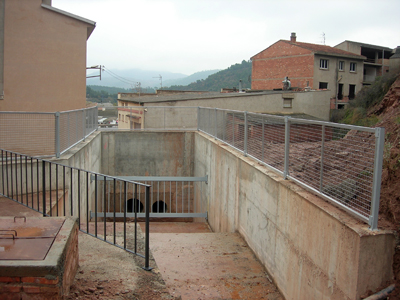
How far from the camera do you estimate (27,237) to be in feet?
14.6

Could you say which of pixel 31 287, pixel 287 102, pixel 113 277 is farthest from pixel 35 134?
pixel 287 102

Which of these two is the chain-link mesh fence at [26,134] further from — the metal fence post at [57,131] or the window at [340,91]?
the window at [340,91]

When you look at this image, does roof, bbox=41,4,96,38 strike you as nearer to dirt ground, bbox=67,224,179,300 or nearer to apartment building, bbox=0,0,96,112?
apartment building, bbox=0,0,96,112

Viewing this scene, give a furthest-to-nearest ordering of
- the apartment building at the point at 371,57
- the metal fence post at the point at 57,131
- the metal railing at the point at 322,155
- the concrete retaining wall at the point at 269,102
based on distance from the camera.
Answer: the apartment building at the point at 371,57, the concrete retaining wall at the point at 269,102, the metal fence post at the point at 57,131, the metal railing at the point at 322,155

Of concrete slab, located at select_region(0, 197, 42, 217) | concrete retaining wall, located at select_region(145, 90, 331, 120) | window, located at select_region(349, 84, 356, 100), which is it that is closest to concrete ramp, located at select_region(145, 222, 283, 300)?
concrete slab, located at select_region(0, 197, 42, 217)

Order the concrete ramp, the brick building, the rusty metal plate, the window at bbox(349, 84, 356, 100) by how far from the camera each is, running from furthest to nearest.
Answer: the window at bbox(349, 84, 356, 100), the brick building, the concrete ramp, the rusty metal plate

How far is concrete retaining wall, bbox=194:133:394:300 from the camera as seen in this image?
4426mm

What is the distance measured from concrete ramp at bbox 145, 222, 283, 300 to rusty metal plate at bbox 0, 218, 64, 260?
2.95m

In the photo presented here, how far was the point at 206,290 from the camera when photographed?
7152 millimetres

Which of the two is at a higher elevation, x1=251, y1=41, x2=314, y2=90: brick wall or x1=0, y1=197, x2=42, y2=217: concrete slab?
x1=251, y1=41, x2=314, y2=90: brick wall

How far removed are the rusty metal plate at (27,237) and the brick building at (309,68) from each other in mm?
42363

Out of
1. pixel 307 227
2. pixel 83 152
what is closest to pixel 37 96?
pixel 83 152

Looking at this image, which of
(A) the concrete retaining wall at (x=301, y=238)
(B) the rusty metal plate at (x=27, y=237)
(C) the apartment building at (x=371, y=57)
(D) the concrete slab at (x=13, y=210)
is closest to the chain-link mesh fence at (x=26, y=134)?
(D) the concrete slab at (x=13, y=210)

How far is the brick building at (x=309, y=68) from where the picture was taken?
1761 inches
